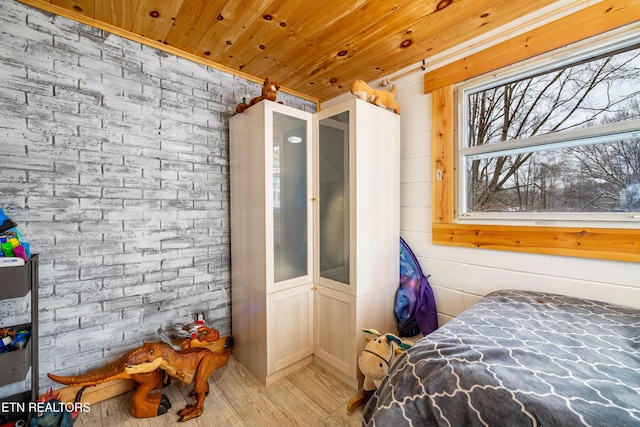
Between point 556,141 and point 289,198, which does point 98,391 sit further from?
point 556,141

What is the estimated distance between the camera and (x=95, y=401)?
1.68 m

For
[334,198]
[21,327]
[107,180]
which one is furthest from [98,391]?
[334,198]

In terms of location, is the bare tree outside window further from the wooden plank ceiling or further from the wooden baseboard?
the wooden baseboard

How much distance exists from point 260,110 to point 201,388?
1826 mm

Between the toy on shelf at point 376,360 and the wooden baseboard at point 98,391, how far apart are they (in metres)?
1.46

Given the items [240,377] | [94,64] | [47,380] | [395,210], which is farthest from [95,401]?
[395,210]

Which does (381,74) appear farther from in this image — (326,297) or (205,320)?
(205,320)

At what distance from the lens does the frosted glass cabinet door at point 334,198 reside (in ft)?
6.16

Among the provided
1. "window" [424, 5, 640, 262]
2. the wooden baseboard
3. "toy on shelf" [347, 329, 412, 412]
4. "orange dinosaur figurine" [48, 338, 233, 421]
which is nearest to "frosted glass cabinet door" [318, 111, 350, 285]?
"toy on shelf" [347, 329, 412, 412]

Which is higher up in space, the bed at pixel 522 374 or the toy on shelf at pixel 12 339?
the bed at pixel 522 374

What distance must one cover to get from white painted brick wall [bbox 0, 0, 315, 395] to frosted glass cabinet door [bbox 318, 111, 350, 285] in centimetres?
83

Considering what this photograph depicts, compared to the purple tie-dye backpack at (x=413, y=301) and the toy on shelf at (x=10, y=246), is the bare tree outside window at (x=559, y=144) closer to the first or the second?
the purple tie-dye backpack at (x=413, y=301)

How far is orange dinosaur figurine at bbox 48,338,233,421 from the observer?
1.50m

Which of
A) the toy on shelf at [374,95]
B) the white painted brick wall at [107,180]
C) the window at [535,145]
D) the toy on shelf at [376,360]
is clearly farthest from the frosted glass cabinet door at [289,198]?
the window at [535,145]
